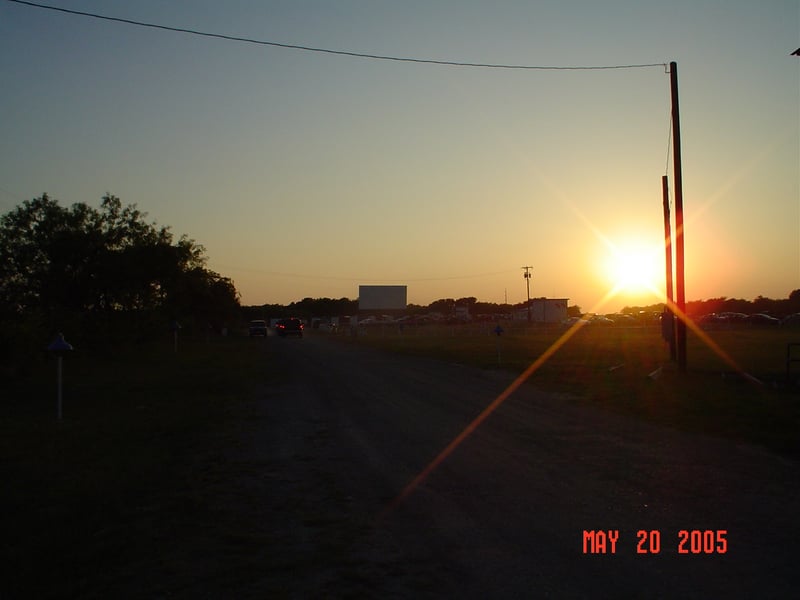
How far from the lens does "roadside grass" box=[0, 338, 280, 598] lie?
6059 mm

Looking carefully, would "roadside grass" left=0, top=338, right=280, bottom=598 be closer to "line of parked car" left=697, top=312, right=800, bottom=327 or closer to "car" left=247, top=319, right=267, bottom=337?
"car" left=247, top=319, right=267, bottom=337

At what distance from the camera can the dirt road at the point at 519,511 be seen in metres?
5.64

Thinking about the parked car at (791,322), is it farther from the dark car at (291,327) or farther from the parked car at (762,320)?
the dark car at (291,327)

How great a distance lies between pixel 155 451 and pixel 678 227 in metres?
17.0

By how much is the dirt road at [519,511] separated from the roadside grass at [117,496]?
592 millimetres

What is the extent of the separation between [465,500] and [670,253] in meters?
22.1

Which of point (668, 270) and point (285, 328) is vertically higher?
point (668, 270)

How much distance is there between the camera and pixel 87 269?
1619 inches

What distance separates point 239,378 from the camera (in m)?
26.4

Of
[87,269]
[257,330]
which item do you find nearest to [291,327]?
[257,330]

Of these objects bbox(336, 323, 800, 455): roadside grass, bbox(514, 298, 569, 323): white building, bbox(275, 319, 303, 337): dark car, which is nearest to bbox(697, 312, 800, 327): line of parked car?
bbox(514, 298, 569, 323): white building

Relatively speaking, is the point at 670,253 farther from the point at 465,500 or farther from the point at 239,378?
the point at 465,500

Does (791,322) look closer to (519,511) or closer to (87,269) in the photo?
(87,269)

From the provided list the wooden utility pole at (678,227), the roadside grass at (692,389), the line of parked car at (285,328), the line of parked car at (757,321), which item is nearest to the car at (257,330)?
the line of parked car at (285,328)
